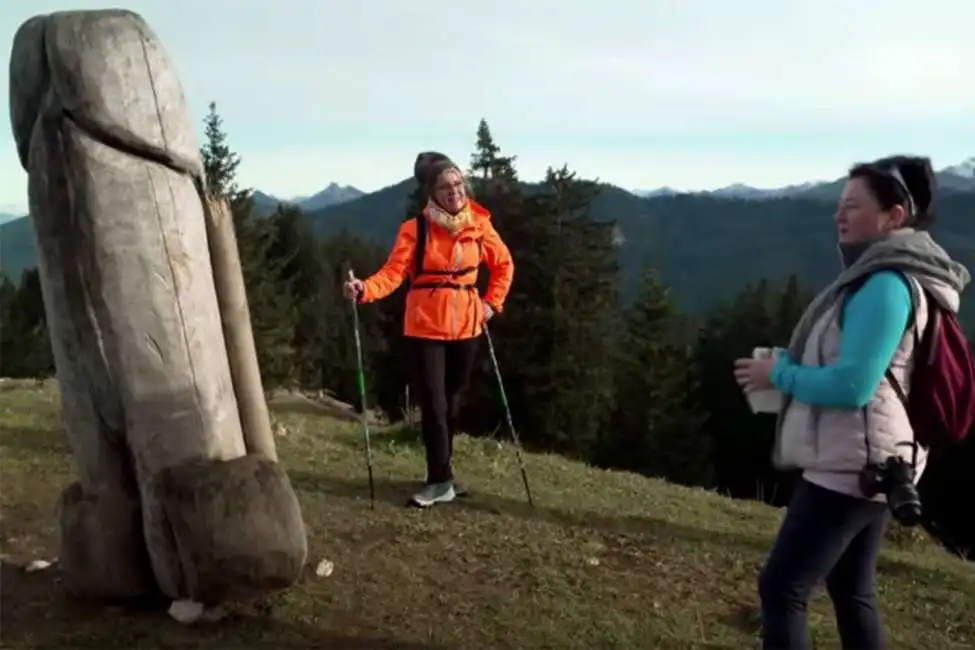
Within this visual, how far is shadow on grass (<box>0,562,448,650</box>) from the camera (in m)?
4.72

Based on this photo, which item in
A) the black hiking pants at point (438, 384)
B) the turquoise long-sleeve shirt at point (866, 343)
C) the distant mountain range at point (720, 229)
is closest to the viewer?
the turquoise long-sleeve shirt at point (866, 343)

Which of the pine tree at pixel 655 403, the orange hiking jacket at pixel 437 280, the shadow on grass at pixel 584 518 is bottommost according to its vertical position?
the pine tree at pixel 655 403

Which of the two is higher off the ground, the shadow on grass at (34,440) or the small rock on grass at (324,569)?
the shadow on grass at (34,440)

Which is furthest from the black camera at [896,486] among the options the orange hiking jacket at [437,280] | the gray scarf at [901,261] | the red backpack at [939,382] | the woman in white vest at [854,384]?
the orange hiking jacket at [437,280]

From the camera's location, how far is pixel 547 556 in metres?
6.11

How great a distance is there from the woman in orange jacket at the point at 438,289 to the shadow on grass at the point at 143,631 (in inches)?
87.8

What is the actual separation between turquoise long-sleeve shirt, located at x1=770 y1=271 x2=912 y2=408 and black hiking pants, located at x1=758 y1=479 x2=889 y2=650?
0.36 m

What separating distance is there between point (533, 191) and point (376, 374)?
8.13m

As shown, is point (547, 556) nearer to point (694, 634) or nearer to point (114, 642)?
point (694, 634)

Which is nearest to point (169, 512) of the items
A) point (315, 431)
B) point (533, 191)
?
point (315, 431)

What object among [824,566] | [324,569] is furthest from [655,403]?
[824,566]

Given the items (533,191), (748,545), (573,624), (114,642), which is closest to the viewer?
(114,642)

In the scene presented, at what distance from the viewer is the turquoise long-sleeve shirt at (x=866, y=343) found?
3541mm

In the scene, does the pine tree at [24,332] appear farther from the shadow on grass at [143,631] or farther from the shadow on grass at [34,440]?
the shadow on grass at [143,631]
